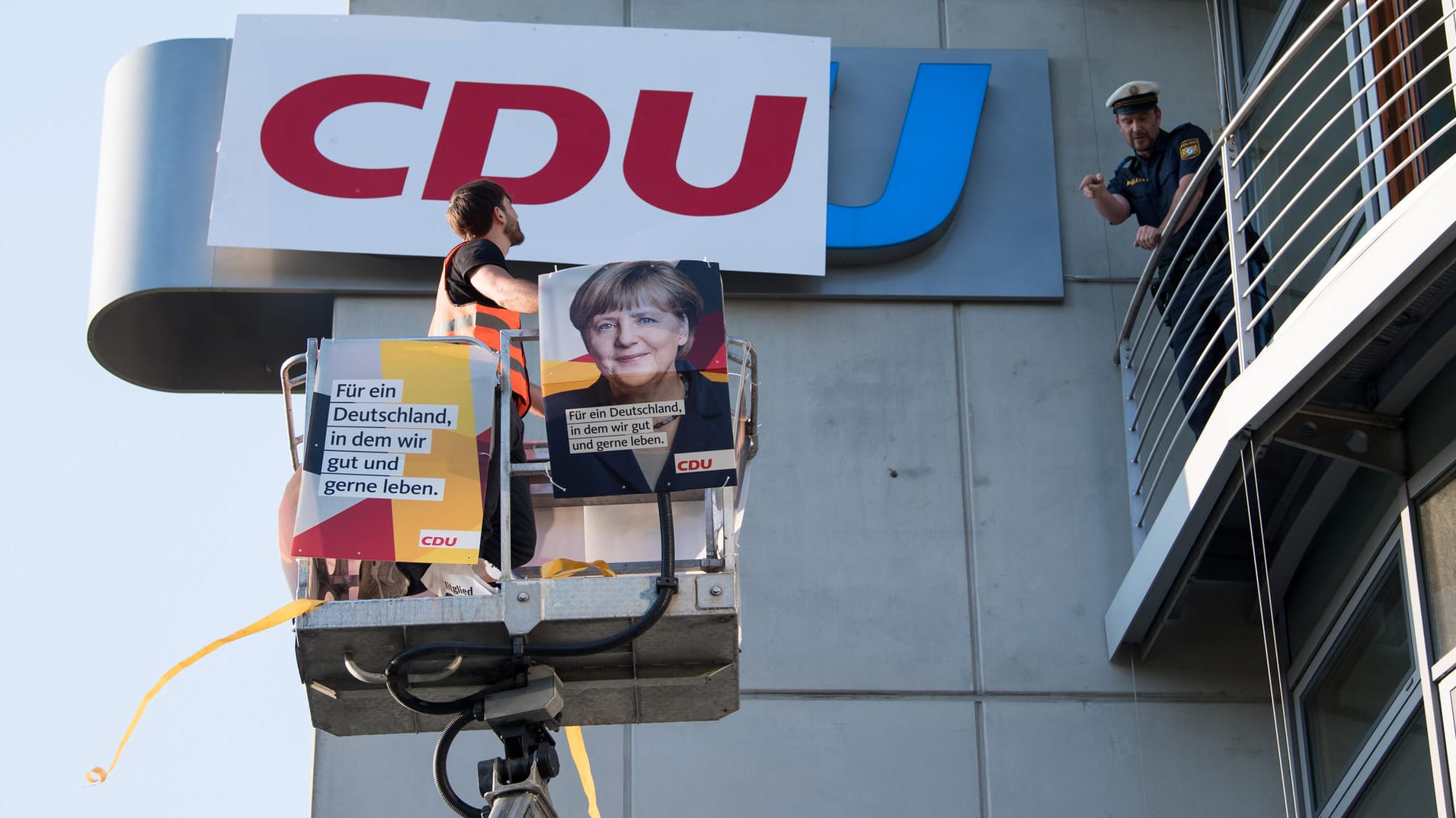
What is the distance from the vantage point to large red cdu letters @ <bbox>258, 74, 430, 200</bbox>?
9.63 metres

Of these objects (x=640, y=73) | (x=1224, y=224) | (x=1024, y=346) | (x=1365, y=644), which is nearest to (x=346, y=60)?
(x=640, y=73)

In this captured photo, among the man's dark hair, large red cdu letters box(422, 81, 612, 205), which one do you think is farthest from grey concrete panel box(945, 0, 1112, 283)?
the man's dark hair

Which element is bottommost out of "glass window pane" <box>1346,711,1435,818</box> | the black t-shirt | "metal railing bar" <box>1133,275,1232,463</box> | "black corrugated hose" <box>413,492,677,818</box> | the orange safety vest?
"glass window pane" <box>1346,711,1435,818</box>

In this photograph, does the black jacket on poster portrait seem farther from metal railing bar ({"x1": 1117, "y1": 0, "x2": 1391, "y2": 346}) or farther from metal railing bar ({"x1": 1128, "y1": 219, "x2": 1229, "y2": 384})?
metal railing bar ({"x1": 1128, "y1": 219, "x2": 1229, "y2": 384})

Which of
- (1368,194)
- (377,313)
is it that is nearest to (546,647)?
(1368,194)

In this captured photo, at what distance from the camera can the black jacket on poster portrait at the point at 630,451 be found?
17.1 feet

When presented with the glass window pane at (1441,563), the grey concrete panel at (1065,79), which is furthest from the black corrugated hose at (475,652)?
the grey concrete panel at (1065,79)

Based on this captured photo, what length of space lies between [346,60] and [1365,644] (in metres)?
6.32

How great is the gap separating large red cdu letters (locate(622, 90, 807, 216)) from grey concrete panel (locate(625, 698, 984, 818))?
2.86 meters

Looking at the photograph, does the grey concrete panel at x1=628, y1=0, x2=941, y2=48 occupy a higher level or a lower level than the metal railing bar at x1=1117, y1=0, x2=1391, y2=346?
higher

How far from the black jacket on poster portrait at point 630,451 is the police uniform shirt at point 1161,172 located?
4369 millimetres

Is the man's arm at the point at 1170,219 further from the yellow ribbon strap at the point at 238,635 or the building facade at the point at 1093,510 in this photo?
the yellow ribbon strap at the point at 238,635

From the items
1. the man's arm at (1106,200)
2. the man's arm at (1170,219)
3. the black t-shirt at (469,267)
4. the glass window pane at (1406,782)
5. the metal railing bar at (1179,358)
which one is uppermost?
the man's arm at (1106,200)

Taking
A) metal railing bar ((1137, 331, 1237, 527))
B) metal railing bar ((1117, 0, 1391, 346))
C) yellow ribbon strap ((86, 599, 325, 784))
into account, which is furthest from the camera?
metal railing bar ((1137, 331, 1237, 527))
